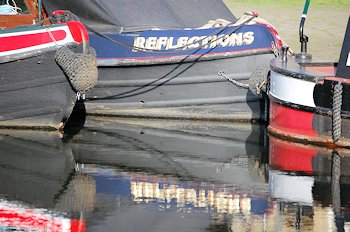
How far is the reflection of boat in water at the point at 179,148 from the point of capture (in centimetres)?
1420

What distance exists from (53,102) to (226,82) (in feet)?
8.11

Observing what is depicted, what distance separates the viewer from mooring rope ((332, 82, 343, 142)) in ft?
48.6

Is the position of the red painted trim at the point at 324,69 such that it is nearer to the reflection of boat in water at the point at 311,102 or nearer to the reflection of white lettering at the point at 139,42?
the reflection of boat in water at the point at 311,102

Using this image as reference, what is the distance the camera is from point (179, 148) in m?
15.6

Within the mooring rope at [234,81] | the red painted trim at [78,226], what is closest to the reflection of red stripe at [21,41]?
the mooring rope at [234,81]

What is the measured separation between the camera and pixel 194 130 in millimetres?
17016

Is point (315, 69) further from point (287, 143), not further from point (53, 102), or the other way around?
point (53, 102)

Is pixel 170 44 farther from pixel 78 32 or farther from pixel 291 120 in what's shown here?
pixel 291 120

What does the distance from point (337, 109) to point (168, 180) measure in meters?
2.46

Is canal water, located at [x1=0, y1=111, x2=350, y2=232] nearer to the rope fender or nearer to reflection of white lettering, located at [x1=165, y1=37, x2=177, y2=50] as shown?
the rope fender

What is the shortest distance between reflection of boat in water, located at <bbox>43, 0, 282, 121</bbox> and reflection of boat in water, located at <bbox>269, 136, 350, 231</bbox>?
1.61m

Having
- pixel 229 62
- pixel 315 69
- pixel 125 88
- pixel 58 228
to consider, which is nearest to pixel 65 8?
pixel 125 88

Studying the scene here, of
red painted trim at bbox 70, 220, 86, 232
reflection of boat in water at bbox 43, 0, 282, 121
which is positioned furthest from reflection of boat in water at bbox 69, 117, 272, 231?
reflection of boat in water at bbox 43, 0, 282, 121

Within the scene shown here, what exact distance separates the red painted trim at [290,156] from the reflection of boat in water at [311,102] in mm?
202
